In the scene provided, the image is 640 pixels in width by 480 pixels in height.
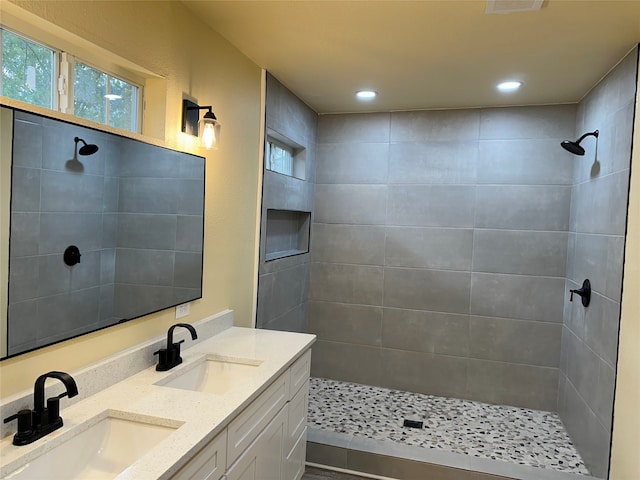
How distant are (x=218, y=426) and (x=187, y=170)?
4.17 feet

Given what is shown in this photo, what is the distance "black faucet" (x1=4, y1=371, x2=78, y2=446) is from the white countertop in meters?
0.02

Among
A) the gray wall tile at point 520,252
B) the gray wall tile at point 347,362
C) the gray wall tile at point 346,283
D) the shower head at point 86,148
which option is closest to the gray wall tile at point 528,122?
the gray wall tile at point 520,252

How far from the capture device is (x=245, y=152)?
2.85 meters

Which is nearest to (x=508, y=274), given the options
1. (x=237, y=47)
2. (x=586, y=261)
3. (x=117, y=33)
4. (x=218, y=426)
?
(x=586, y=261)

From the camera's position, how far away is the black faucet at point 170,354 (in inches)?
77.7

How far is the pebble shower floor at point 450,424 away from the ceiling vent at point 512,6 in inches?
104

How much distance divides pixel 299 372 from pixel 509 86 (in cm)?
245

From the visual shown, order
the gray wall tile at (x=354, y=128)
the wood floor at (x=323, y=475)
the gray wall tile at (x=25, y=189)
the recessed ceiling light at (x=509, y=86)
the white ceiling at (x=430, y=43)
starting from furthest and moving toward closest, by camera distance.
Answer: the gray wall tile at (x=354, y=128)
the recessed ceiling light at (x=509, y=86)
the wood floor at (x=323, y=475)
the white ceiling at (x=430, y=43)
the gray wall tile at (x=25, y=189)

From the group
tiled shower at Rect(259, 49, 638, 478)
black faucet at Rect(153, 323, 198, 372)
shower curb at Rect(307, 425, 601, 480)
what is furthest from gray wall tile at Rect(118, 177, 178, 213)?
tiled shower at Rect(259, 49, 638, 478)

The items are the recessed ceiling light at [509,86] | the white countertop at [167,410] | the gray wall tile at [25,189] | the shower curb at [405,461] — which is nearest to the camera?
the white countertop at [167,410]

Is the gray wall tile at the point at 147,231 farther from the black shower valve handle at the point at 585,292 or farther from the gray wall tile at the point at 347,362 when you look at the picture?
the black shower valve handle at the point at 585,292

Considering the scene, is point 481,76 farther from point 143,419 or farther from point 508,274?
point 143,419

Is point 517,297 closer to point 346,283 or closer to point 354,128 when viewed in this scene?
point 346,283

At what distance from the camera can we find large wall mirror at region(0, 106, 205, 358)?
1396mm
